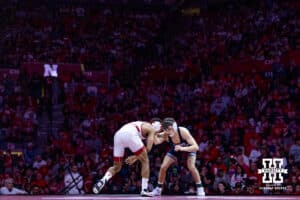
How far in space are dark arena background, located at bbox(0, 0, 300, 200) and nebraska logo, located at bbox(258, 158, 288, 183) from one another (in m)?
0.02

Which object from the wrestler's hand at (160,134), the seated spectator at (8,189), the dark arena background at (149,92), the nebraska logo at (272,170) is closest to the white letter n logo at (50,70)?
the dark arena background at (149,92)

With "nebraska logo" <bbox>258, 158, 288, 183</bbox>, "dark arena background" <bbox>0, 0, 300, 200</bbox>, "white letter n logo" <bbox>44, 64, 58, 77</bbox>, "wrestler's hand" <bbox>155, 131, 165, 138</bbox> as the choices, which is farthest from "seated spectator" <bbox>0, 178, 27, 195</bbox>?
"white letter n logo" <bbox>44, 64, 58, 77</bbox>

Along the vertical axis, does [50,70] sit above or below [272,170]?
above

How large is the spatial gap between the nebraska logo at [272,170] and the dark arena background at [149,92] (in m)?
0.02

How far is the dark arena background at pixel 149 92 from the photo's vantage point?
15.8 metres

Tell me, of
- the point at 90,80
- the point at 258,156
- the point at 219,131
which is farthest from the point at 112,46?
the point at 258,156

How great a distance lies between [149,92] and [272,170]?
652cm

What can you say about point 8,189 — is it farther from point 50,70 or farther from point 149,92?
point 149,92

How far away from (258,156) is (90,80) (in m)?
7.26

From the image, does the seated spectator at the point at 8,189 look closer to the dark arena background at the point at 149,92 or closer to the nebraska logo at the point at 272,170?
the dark arena background at the point at 149,92

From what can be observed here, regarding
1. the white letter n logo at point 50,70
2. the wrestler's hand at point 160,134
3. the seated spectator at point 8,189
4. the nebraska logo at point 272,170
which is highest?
the white letter n logo at point 50,70

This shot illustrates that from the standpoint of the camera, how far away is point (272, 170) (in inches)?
618

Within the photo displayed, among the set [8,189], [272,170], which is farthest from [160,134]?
[8,189]

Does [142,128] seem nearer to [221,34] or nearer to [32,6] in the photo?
[221,34]
